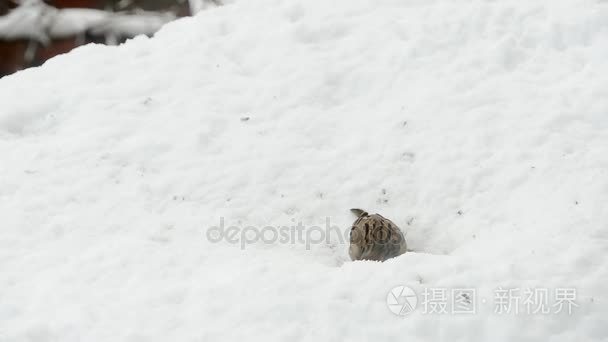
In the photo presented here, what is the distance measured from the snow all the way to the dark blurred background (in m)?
1.19

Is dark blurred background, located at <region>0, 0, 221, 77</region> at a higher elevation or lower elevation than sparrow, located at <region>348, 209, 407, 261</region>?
higher

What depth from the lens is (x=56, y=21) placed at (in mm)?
3463

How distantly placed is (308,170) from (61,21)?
1.86 meters

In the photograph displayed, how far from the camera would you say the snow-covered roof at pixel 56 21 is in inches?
135

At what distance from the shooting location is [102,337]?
131 inches

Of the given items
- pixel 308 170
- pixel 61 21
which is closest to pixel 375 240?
pixel 308 170

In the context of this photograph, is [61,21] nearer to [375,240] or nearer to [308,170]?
[308,170]

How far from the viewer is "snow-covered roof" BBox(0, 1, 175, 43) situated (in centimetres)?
342

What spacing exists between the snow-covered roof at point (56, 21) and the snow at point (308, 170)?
127cm

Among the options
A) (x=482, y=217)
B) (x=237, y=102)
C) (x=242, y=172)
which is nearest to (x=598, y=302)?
(x=482, y=217)

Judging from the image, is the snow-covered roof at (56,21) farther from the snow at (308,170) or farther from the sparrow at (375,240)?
the sparrow at (375,240)

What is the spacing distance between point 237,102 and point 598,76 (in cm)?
261

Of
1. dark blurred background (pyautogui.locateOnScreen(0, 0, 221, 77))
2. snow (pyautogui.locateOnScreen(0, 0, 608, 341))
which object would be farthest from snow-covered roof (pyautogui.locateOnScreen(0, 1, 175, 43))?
snow (pyautogui.locateOnScreen(0, 0, 608, 341))

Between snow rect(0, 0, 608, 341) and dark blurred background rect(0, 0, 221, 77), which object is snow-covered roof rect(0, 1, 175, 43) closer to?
dark blurred background rect(0, 0, 221, 77)
